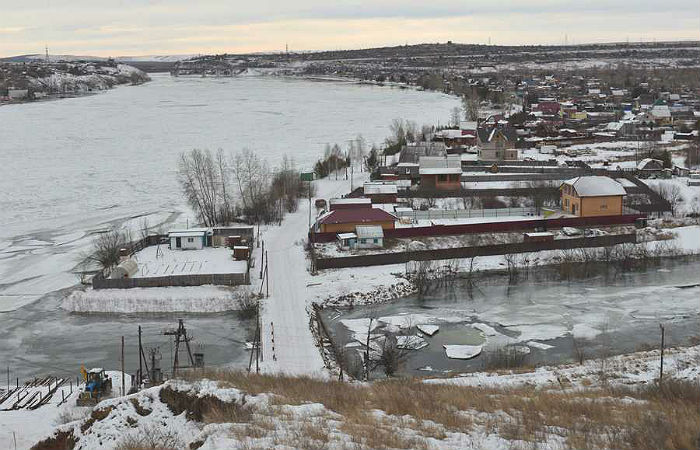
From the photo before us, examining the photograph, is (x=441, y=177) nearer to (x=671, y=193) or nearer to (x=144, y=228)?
(x=671, y=193)

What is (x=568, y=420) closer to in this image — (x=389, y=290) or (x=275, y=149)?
(x=389, y=290)

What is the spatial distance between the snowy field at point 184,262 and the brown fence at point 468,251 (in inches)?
81.7

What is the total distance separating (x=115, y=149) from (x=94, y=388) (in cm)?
2683

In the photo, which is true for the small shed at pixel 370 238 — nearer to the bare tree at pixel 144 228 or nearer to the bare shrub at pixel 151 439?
the bare tree at pixel 144 228

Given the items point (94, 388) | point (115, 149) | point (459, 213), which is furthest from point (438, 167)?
point (115, 149)

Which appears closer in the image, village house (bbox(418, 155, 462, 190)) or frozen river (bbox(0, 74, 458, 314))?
frozen river (bbox(0, 74, 458, 314))

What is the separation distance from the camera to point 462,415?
747 cm

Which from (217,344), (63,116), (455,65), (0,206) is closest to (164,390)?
(217,344)

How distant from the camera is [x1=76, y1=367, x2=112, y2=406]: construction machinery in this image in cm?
993

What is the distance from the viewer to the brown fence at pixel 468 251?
657 inches

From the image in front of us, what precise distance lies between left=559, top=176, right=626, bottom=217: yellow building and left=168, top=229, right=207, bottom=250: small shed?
1012 cm

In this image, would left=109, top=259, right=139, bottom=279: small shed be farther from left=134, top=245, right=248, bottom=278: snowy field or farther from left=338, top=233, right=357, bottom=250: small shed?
left=338, top=233, right=357, bottom=250: small shed

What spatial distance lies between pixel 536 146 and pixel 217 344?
26.0 m

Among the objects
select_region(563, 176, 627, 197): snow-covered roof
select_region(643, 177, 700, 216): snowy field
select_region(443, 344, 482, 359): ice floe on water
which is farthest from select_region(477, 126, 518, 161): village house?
select_region(443, 344, 482, 359): ice floe on water
